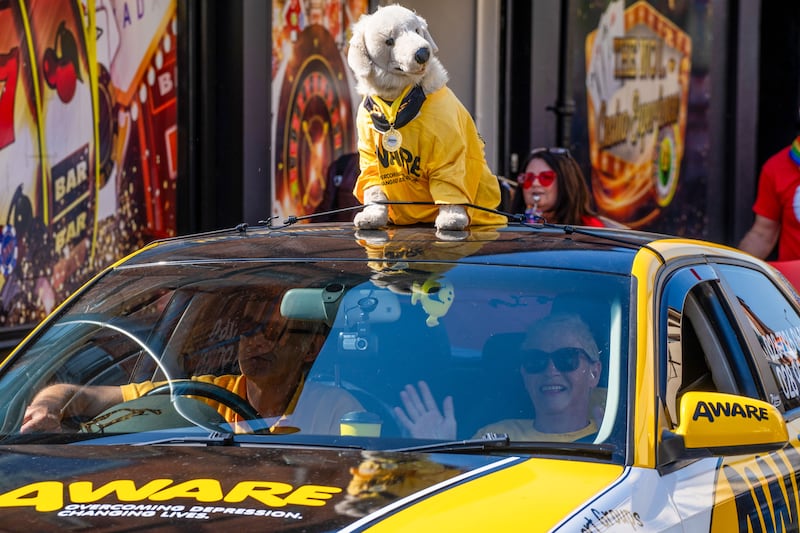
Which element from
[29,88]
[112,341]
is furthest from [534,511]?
[29,88]

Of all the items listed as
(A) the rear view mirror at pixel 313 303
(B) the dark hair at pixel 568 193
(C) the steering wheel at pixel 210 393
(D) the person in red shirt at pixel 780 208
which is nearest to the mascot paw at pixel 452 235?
(A) the rear view mirror at pixel 313 303

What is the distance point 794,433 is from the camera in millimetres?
4051

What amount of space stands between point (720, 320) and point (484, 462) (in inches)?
49.7

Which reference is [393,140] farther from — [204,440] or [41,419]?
[204,440]

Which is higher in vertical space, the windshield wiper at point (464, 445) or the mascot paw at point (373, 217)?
the mascot paw at point (373, 217)

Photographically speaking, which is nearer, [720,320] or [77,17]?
[720,320]

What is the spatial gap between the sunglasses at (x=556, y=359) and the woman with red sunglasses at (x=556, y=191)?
12.8ft

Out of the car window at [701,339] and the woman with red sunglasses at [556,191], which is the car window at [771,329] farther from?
the woman with red sunglasses at [556,191]

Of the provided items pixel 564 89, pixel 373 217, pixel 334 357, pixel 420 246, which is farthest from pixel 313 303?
pixel 564 89

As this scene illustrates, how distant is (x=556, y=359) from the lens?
3443 millimetres

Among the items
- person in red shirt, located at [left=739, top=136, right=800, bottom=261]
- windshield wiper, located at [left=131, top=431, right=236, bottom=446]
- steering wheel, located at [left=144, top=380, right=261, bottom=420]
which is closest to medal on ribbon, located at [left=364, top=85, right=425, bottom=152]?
steering wheel, located at [left=144, top=380, right=261, bottom=420]

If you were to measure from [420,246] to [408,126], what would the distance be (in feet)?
4.65

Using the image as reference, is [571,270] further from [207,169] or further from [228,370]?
[207,169]

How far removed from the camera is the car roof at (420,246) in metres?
3.73
